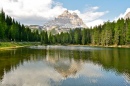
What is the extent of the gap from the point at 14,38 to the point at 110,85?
135 m

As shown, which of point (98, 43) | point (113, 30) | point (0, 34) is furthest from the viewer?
point (98, 43)

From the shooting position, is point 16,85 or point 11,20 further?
point 11,20

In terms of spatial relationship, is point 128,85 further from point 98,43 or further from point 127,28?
point 98,43

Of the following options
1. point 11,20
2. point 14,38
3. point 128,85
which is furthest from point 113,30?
point 128,85

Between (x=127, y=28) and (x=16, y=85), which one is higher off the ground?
(x=127, y=28)

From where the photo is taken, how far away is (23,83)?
23844mm

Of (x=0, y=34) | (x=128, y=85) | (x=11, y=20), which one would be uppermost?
(x=11, y=20)

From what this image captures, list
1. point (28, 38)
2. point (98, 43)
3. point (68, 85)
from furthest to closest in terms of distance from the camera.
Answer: point (28, 38), point (98, 43), point (68, 85)

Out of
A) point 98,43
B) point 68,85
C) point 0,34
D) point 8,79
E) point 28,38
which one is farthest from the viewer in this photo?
point 28,38

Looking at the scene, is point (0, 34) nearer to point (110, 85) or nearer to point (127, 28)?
point (127, 28)

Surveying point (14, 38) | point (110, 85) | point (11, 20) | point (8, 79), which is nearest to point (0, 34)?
point (14, 38)

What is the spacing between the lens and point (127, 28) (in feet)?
402

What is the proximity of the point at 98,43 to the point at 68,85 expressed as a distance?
145m

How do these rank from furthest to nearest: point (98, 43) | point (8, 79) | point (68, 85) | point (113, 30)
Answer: point (98, 43)
point (113, 30)
point (8, 79)
point (68, 85)
